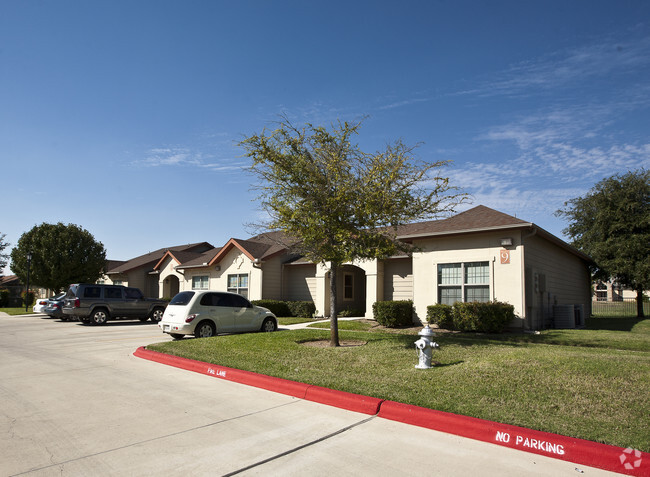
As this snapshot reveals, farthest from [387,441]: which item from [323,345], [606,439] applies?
[323,345]

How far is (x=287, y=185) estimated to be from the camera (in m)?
10.9

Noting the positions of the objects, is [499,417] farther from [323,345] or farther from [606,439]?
[323,345]

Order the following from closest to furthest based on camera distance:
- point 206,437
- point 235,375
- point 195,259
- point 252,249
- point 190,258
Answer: point 206,437, point 235,375, point 252,249, point 195,259, point 190,258

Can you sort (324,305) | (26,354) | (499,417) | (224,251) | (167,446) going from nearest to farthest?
1. (167,446)
2. (499,417)
3. (26,354)
4. (324,305)
5. (224,251)

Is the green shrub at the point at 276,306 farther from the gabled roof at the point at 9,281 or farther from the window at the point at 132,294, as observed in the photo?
the gabled roof at the point at 9,281

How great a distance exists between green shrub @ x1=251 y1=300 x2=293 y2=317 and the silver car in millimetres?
7119

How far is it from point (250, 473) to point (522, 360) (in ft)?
18.7

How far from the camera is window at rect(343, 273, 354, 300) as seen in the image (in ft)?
76.4

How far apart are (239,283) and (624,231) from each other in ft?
71.0

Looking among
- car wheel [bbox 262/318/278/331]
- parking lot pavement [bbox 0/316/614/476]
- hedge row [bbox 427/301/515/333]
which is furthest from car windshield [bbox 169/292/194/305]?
hedge row [bbox 427/301/515/333]

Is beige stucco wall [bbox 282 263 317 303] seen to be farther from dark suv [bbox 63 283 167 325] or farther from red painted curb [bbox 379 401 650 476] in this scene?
red painted curb [bbox 379 401 650 476]

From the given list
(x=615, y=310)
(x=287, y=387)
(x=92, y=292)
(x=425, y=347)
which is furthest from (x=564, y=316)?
(x=615, y=310)

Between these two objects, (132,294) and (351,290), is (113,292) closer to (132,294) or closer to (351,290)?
(132,294)

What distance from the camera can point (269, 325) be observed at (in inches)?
611
